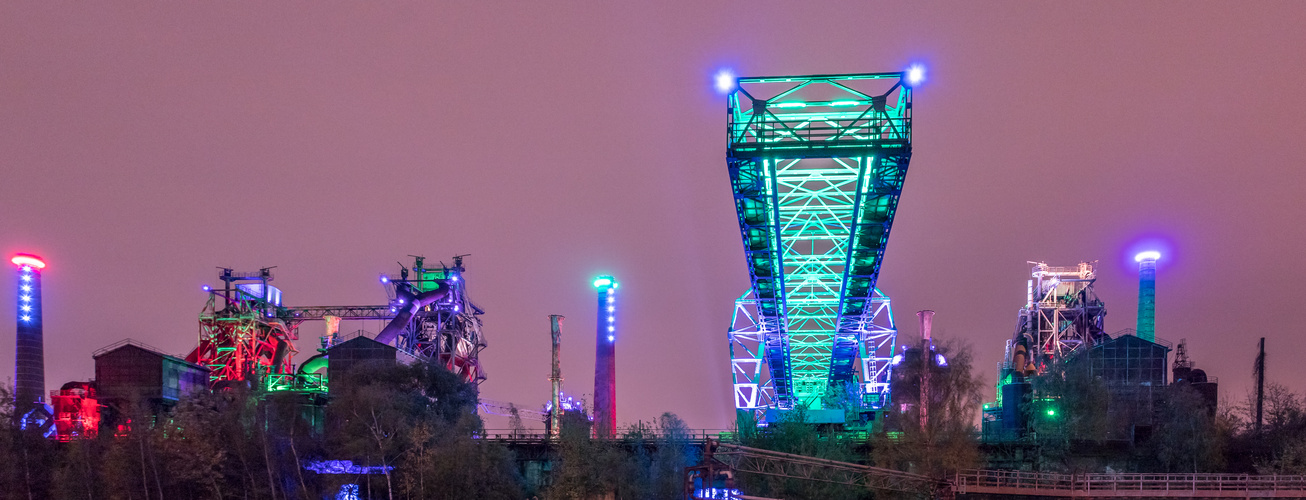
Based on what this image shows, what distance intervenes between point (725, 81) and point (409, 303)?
193 feet

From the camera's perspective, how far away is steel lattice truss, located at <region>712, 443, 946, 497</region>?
42188 mm

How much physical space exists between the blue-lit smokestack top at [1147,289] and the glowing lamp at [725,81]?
6275 centimetres

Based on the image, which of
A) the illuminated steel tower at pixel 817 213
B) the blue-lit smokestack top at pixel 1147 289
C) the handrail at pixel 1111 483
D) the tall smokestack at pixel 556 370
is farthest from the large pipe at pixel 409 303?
the blue-lit smokestack top at pixel 1147 289

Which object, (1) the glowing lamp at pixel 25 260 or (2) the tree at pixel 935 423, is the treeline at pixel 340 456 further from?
(1) the glowing lamp at pixel 25 260

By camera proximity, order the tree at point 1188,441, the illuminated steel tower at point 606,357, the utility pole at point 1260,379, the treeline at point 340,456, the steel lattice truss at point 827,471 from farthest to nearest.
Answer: the illuminated steel tower at point 606,357 → the utility pole at point 1260,379 → the tree at point 1188,441 → the treeline at point 340,456 → the steel lattice truss at point 827,471

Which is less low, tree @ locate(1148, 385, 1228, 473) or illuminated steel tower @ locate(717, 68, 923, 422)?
illuminated steel tower @ locate(717, 68, 923, 422)

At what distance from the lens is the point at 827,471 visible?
45906 millimetres

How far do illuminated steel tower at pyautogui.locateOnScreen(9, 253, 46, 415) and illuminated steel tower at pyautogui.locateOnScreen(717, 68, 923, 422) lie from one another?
46.1 m

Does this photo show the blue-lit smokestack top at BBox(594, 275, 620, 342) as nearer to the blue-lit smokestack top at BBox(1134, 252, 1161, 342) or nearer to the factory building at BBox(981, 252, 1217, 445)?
the factory building at BBox(981, 252, 1217, 445)

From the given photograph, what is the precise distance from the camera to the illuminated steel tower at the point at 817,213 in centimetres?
3014

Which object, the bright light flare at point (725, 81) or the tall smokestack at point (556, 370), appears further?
the tall smokestack at point (556, 370)

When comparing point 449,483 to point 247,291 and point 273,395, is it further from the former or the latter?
point 247,291

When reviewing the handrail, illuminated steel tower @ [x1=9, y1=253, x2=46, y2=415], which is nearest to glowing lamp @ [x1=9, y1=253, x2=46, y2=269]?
illuminated steel tower @ [x1=9, y1=253, x2=46, y2=415]

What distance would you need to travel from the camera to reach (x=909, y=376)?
194 ft
